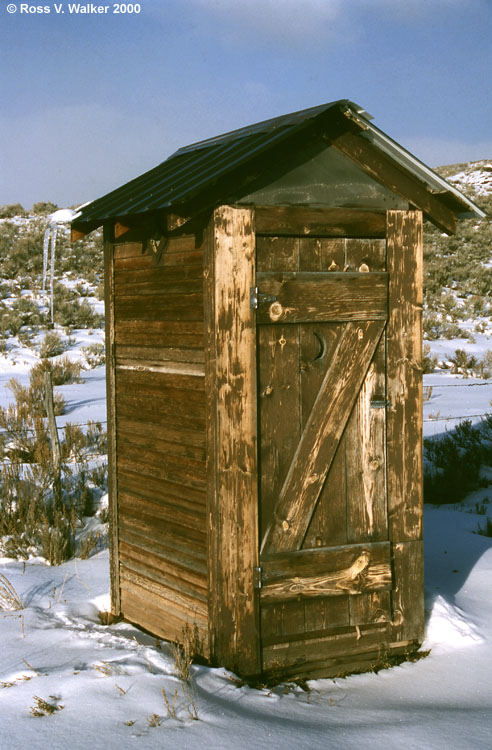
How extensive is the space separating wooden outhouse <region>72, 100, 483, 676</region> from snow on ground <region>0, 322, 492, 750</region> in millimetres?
288

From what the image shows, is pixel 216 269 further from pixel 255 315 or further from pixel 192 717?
pixel 192 717

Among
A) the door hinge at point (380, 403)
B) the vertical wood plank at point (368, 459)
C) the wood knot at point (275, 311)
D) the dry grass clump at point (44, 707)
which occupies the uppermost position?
the wood knot at point (275, 311)

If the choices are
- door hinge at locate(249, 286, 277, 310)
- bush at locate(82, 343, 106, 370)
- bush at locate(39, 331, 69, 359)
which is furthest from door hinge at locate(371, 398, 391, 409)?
bush at locate(39, 331, 69, 359)

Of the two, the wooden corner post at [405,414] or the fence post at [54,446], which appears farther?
the fence post at [54,446]

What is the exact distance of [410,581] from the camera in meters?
5.01

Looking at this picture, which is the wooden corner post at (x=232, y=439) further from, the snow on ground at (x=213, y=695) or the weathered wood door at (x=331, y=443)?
the snow on ground at (x=213, y=695)

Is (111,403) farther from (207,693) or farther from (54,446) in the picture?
(54,446)

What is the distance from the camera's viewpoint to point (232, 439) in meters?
4.39

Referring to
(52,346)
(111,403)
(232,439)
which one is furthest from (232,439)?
(52,346)

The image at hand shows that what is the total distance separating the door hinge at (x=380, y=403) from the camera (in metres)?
4.83

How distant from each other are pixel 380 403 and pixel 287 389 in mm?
618

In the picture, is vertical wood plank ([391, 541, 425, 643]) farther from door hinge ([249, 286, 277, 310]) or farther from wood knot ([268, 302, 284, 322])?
door hinge ([249, 286, 277, 310])

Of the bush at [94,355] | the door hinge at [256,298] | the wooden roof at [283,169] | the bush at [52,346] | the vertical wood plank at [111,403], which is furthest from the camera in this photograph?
the bush at [52,346]

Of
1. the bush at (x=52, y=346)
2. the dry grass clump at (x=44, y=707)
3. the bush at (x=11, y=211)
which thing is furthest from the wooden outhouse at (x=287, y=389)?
the bush at (x=11, y=211)
